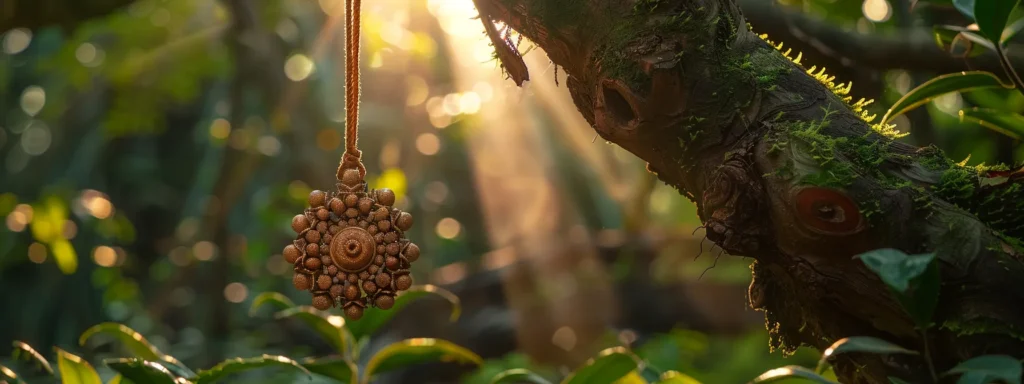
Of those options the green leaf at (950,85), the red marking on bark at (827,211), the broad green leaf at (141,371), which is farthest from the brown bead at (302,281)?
the green leaf at (950,85)

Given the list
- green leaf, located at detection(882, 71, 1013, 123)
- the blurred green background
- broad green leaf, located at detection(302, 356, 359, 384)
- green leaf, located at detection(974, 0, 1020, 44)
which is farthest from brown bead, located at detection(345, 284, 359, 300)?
the blurred green background

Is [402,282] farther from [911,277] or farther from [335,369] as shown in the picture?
[911,277]

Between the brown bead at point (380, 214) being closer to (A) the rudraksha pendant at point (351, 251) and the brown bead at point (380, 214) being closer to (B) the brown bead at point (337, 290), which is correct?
(A) the rudraksha pendant at point (351, 251)

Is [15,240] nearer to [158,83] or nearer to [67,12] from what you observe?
[158,83]

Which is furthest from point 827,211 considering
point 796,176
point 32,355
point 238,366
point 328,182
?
point 328,182

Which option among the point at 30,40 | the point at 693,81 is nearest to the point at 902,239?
the point at 693,81
